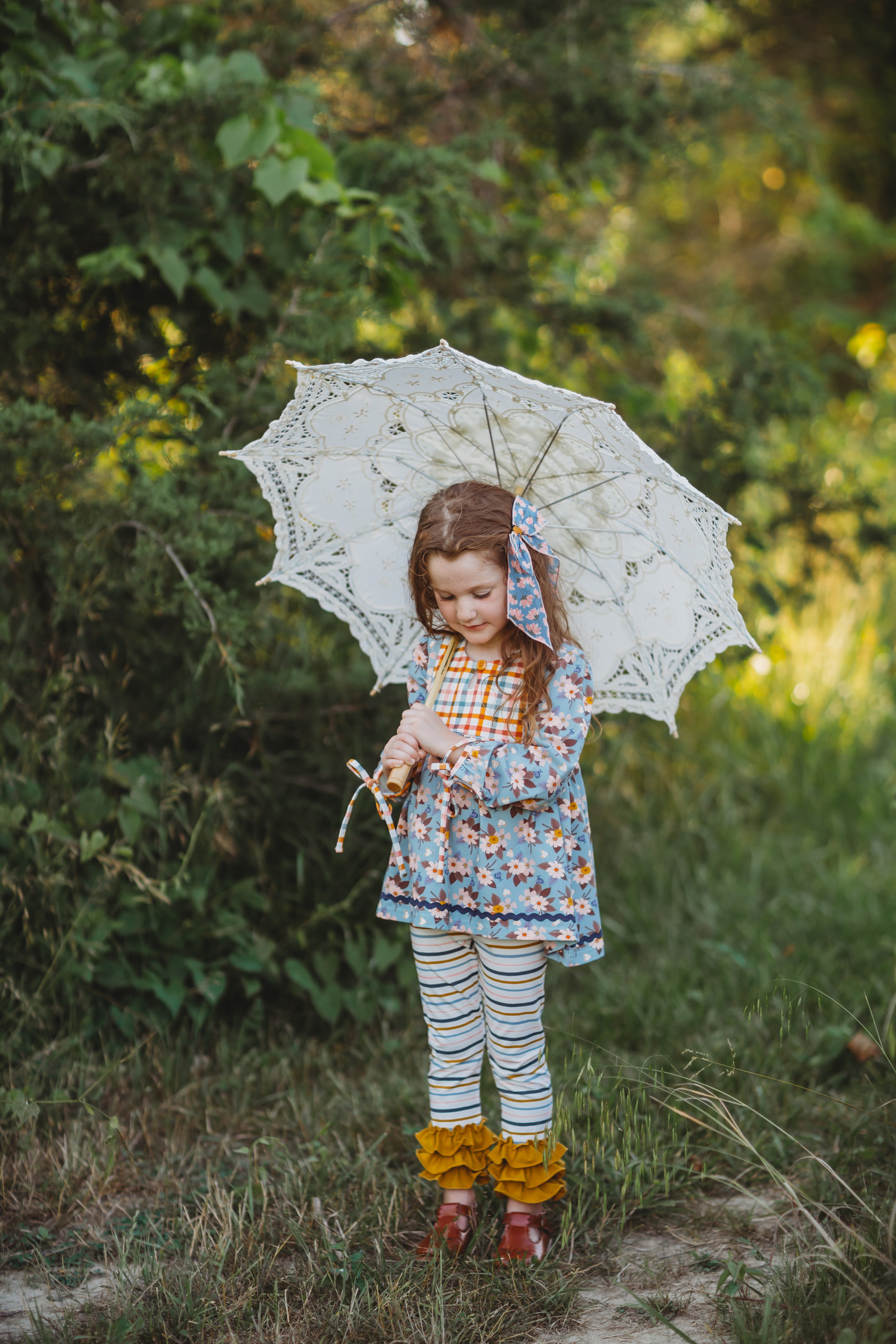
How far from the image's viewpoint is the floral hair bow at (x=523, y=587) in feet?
7.09

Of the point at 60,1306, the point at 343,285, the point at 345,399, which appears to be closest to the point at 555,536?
the point at 345,399

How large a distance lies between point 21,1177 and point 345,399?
2.04 metres

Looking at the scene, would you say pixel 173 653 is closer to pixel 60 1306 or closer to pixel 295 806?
pixel 295 806

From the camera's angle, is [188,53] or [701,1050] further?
[188,53]

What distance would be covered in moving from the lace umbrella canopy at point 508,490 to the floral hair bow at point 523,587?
0.27 meters

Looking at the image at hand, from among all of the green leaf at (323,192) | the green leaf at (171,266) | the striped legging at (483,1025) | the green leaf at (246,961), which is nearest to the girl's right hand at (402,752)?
the striped legging at (483,1025)

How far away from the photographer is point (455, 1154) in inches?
93.4

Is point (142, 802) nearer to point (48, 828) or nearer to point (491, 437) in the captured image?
point (48, 828)

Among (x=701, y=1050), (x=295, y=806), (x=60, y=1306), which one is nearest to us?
(x=60, y=1306)

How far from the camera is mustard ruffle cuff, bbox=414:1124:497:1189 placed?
237 centimetres

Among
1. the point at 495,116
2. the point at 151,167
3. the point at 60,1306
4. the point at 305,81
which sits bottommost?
the point at 60,1306

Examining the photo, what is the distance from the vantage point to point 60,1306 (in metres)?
2.19

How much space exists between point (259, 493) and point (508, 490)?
107 centimetres

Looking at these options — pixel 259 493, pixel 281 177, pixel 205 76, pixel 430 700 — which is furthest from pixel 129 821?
pixel 205 76
